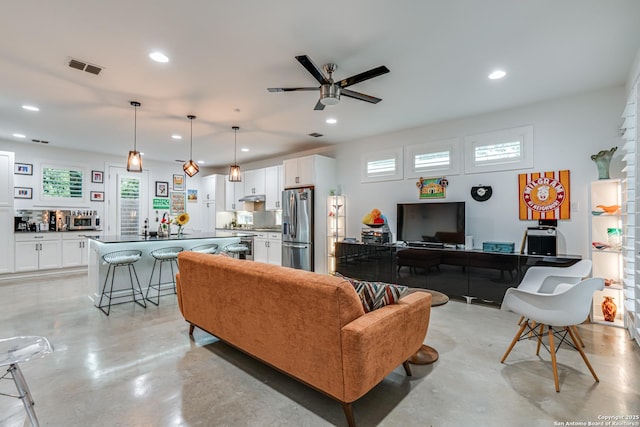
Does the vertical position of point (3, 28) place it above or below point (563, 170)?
above

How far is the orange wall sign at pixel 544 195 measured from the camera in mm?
3793

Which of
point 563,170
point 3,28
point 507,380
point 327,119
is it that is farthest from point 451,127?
point 3,28

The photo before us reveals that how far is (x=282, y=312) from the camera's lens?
6.48 ft

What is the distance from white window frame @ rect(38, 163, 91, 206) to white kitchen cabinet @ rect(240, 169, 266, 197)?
3.44 meters

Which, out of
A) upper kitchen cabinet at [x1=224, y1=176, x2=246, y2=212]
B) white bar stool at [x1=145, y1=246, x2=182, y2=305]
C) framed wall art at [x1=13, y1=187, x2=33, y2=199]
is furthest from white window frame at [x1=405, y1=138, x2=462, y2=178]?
framed wall art at [x1=13, y1=187, x2=33, y2=199]

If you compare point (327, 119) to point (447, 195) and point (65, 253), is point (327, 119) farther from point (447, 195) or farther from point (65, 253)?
point (65, 253)

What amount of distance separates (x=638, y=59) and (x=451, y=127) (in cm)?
220

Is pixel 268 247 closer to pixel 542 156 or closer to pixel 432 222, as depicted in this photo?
pixel 432 222

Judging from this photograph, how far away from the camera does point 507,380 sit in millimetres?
2242

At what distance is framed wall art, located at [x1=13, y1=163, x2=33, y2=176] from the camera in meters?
5.99

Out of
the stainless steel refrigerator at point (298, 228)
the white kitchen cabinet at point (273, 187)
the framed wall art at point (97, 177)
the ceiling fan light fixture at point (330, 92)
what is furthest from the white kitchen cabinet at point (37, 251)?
the ceiling fan light fixture at point (330, 92)

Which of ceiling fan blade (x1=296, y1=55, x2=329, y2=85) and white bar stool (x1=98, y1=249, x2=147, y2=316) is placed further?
white bar stool (x1=98, y1=249, x2=147, y2=316)

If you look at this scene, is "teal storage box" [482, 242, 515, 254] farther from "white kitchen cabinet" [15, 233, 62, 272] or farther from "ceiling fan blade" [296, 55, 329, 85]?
"white kitchen cabinet" [15, 233, 62, 272]

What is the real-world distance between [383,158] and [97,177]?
648 centimetres
